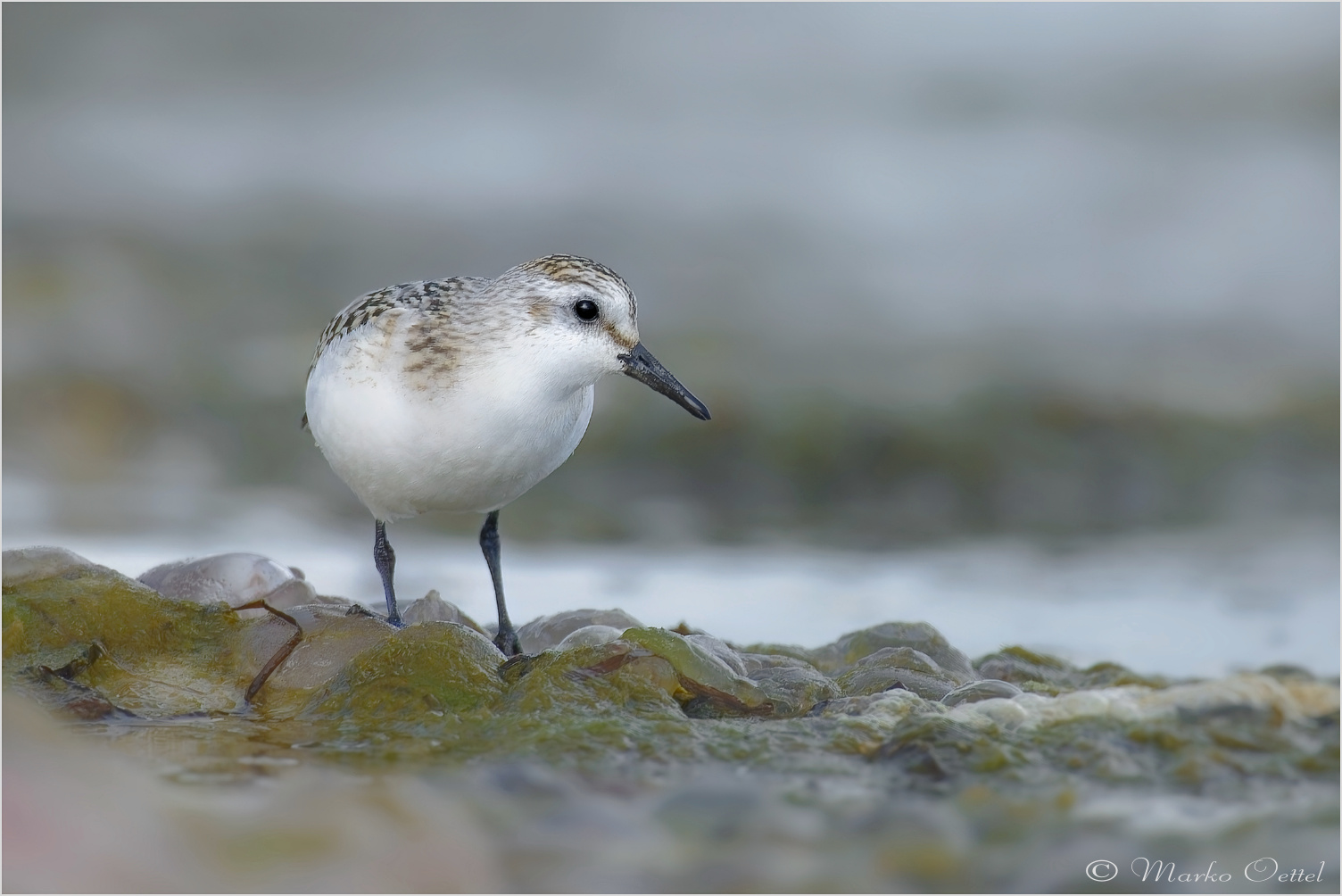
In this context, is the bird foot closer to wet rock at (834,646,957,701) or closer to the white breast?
the white breast

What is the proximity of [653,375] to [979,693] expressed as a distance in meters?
1.60

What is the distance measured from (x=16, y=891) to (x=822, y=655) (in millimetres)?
2912

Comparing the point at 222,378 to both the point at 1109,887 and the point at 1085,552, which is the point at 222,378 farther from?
the point at 1109,887

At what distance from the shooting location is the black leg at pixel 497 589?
4.80 metres

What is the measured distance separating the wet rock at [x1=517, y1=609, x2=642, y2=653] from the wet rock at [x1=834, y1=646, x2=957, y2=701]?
86 cm

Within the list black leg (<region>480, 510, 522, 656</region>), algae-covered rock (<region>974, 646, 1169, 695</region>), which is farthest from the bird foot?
algae-covered rock (<region>974, 646, 1169, 695</region>)

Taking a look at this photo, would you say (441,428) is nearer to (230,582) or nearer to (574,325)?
(574,325)

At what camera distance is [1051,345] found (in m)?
11.3

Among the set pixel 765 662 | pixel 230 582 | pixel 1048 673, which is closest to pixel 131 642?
pixel 230 582

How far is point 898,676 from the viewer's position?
12.9 ft

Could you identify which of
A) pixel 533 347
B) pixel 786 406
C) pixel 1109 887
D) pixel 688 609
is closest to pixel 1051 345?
pixel 786 406

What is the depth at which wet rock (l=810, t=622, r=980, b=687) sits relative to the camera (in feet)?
14.6

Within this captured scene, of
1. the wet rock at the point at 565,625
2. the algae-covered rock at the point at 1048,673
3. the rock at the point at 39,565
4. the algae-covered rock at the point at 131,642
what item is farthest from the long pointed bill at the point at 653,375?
the rock at the point at 39,565

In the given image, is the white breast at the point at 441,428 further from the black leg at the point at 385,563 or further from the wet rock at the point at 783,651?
the wet rock at the point at 783,651
